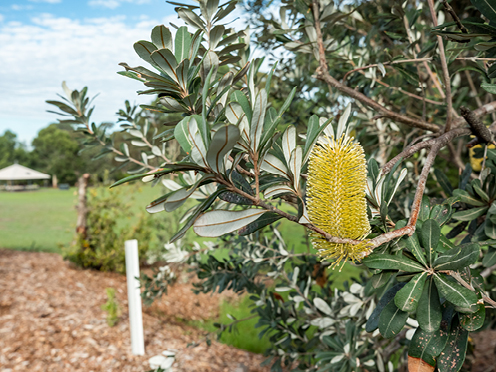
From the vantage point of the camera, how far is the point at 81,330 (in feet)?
10.6

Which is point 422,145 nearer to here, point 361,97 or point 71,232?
point 361,97

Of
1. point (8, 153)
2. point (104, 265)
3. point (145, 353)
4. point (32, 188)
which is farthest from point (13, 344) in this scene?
point (8, 153)

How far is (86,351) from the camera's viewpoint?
2.95 m

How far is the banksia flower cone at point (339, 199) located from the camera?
49 cm

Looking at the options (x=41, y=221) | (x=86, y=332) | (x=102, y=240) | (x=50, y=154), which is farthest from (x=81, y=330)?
(x=50, y=154)

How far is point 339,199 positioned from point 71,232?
600 centimetres

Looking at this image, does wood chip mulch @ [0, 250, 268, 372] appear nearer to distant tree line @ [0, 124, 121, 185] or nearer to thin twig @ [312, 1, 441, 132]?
thin twig @ [312, 1, 441, 132]

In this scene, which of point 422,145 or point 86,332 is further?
point 86,332

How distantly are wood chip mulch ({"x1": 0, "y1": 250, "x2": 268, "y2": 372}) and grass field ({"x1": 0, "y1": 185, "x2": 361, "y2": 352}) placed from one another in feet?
0.83

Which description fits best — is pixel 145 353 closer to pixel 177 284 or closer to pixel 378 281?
pixel 177 284

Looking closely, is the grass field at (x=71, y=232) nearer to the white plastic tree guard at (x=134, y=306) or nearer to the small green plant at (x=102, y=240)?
the small green plant at (x=102, y=240)

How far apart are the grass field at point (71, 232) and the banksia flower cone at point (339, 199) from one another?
4.19 feet

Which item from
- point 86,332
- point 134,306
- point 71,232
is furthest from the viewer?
point 71,232

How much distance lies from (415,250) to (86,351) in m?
3.26
